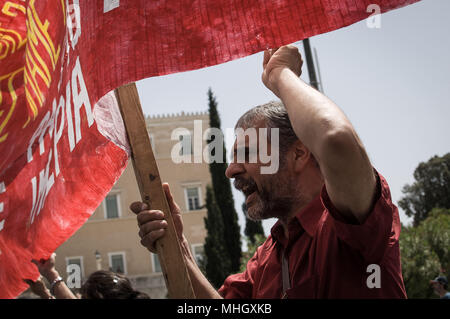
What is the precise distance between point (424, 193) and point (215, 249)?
10734 millimetres

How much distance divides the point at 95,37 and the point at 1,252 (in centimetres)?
123

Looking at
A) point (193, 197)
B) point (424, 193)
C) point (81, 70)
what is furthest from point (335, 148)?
point (193, 197)

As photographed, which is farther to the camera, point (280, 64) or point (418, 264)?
point (418, 264)

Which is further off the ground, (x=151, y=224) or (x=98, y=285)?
(x=151, y=224)

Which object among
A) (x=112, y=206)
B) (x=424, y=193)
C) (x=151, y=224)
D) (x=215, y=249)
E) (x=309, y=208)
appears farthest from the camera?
(x=112, y=206)

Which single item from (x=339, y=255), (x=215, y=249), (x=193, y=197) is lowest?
(x=215, y=249)

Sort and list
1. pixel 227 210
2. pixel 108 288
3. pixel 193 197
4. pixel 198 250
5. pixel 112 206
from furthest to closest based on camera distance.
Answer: pixel 193 197
pixel 112 206
pixel 198 250
pixel 227 210
pixel 108 288

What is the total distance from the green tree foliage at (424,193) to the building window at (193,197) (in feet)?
43.3

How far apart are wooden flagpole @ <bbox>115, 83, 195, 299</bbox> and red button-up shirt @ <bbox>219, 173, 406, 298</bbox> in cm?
30

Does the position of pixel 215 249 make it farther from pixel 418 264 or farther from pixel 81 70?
pixel 81 70

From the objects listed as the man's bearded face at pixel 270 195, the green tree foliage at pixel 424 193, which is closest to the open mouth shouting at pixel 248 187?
the man's bearded face at pixel 270 195

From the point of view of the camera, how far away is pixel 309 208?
168cm

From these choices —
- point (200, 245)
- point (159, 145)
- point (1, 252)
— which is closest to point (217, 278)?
point (200, 245)
